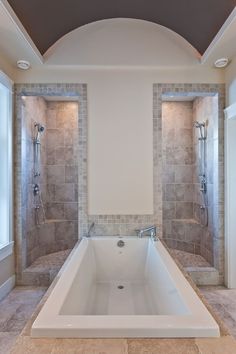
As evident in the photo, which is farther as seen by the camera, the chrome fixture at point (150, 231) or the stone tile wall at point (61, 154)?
the stone tile wall at point (61, 154)

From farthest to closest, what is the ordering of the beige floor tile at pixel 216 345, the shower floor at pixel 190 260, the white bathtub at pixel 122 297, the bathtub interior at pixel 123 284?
1. the shower floor at pixel 190 260
2. the bathtub interior at pixel 123 284
3. the white bathtub at pixel 122 297
4. the beige floor tile at pixel 216 345

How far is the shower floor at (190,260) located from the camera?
345cm

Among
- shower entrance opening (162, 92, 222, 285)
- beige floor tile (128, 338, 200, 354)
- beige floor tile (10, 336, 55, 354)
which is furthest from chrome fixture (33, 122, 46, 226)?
beige floor tile (128, 338, 200, 354)

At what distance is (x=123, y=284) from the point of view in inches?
112

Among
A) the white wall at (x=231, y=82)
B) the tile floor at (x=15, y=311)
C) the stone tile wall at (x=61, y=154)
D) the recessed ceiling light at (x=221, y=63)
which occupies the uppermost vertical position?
the recessed ceiling light at (x=221, y=63)

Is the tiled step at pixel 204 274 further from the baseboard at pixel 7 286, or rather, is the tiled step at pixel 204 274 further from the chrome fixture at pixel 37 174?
the chrome fixture at pixel 37 174

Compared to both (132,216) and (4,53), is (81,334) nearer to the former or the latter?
(132,216)

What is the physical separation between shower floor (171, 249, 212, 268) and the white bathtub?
2.32ft

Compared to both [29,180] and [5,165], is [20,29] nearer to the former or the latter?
[5,165]

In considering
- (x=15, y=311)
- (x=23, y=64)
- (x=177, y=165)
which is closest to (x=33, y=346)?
(x=15, y=311)

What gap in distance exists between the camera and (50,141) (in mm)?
4508

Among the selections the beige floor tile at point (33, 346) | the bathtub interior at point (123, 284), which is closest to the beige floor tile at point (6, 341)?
the bathtub interior at point (123, 284)

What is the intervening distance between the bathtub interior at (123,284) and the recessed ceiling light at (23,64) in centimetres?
208

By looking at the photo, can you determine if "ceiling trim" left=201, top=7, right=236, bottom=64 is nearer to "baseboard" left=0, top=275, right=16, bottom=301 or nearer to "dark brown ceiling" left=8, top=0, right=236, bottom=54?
"dark brown ceiling" left=8, top=0, right=236, bottom=54
